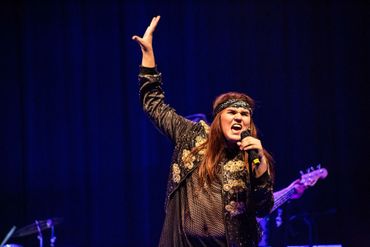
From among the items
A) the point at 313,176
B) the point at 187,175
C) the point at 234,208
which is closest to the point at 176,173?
the point at 187,175

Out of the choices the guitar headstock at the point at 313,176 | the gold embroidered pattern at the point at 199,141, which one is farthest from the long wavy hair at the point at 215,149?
the guitar headstock at the point at 313,176

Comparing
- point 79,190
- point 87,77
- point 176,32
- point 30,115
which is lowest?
point 79,190

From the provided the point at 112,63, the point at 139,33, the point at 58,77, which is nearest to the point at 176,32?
the point at 139,33

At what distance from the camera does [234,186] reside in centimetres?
244

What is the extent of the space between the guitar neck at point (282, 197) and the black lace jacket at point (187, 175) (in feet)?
7.30

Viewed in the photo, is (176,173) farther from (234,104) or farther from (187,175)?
(234,104)

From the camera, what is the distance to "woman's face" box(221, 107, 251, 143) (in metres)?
2.51

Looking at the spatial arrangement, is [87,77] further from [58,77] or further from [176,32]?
[176,32]

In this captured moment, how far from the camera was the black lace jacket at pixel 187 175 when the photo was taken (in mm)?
2348

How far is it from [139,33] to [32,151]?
1.65m

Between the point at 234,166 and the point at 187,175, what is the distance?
216 mm

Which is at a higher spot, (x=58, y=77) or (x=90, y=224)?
(x=58, y=77)

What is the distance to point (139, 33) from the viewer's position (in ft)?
19.0

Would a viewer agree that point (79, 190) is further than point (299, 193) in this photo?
Yes
